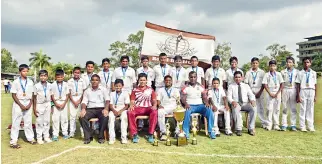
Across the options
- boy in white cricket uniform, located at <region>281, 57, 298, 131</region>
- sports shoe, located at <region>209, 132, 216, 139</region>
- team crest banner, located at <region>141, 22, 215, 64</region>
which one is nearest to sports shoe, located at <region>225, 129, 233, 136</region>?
sports shoe, located at <region>209, 132, 216, 139</region>

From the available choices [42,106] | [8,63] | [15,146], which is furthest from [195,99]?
[8,63]

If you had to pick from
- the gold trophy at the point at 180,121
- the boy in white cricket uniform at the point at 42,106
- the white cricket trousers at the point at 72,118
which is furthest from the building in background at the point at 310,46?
the boy in white cricket uniform at the point at 42,106

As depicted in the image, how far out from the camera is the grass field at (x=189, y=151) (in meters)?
5.14

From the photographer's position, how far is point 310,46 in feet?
271

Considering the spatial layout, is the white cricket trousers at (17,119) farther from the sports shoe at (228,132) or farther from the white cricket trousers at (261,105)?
the white cricket trousers at (261,105)

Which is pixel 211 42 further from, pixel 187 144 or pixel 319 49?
pixel 319 49

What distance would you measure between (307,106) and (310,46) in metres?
85.5

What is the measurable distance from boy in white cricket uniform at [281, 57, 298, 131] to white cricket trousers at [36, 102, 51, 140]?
241 inches

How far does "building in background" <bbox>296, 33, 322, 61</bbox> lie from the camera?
260ft

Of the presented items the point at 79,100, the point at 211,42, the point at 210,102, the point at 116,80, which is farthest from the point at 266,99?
the point at 79,100

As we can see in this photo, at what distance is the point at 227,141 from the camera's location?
654 cm

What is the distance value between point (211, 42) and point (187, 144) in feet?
16.1

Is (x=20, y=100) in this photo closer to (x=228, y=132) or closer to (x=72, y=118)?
(x=72, y=118)

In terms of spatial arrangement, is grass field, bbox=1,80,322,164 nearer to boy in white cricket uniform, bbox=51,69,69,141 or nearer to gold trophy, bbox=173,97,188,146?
gold trophy, bbox=173,97,188,146
